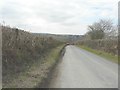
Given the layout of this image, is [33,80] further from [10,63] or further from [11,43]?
[11,43]

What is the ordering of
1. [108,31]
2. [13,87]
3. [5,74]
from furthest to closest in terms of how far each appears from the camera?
1. [108,31]
2. [5,74]
3. [13,87]

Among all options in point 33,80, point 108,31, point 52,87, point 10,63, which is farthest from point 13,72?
point 108,31

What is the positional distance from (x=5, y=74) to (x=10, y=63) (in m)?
1.30

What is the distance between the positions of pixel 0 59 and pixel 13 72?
1300 mm

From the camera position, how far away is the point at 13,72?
12086 millimetres

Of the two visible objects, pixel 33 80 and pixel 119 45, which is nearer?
pixel 33 80

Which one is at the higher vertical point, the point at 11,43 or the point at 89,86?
the point at 11,43

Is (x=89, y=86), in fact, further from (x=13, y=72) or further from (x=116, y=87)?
(x=13, y=72)

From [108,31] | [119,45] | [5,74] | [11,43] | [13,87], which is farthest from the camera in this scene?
[108,31]

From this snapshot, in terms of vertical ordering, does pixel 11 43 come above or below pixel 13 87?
above

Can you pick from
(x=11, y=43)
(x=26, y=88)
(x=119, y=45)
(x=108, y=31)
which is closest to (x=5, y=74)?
(x=26, y=88)

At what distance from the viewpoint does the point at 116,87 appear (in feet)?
36.9

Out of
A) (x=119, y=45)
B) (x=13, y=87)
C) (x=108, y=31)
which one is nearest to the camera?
(x=13, y=87)

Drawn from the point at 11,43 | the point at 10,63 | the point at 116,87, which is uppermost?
the point at 11,43
